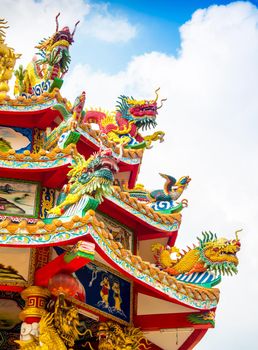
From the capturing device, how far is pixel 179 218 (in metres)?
13.7

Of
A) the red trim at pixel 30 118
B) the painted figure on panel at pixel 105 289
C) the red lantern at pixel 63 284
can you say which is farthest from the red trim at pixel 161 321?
the red trim at pixel 30 118

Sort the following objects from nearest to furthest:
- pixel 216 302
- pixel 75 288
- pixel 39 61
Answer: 1. pixel 75 288
2. pixel 216 302
3. pixel 39 61

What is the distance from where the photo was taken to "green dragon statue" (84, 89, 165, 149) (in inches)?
612

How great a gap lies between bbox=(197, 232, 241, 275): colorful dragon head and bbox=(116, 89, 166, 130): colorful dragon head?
4.26 meters

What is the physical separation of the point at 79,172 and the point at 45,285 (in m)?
2.06

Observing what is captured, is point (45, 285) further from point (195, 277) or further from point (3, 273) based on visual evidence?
point (195, 277)

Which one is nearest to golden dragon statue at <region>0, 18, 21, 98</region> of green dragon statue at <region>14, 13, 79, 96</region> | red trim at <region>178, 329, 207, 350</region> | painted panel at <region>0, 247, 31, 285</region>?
green dragon statue at <region>14, 13, 79, 96</region>

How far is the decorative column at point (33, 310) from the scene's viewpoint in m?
10.6

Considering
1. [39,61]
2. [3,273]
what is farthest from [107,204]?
[39,61]

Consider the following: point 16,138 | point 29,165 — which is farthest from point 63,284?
point 16,138

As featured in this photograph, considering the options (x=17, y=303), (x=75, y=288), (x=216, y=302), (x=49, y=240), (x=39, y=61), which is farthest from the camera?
(x=39, y=61)

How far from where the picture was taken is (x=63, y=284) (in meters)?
10.5

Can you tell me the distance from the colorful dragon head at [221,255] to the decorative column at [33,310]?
348 cm

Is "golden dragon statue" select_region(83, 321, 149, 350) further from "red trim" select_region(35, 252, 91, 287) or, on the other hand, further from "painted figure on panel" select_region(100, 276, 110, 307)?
"red trim" select_region(35, 252, 91, 287)
